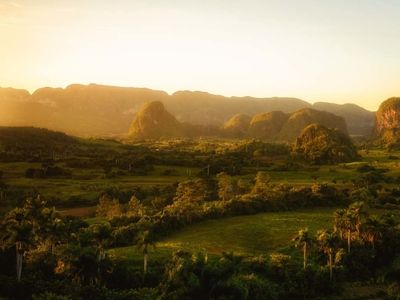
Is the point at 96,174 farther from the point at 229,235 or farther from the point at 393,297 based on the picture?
the point at 393,297

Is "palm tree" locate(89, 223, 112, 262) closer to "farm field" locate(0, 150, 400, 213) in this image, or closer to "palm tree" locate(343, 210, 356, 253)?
"palm tree" locate(343, 210, 356, 253)

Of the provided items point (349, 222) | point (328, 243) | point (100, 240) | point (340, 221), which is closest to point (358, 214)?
point (349, 222)

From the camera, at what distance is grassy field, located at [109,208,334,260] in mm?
76250

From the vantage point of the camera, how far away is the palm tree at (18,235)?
53250 mm

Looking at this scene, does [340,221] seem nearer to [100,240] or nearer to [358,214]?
[358,214]

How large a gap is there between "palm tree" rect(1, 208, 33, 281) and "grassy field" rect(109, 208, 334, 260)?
1647 centimetres

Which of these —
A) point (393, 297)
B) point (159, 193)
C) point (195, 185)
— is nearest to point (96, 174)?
point (159, 193)

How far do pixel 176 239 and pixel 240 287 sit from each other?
30152 mm

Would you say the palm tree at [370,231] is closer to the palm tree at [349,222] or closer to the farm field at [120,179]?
the palm tree at [349,222]

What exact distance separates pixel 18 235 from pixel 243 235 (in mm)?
42656

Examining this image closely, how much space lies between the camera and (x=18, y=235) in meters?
53.7

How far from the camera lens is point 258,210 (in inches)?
4090

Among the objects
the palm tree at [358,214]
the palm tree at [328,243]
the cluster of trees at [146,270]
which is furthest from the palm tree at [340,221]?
the palm tree at [328,243]

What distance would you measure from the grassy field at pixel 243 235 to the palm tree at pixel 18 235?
54.0 feet
